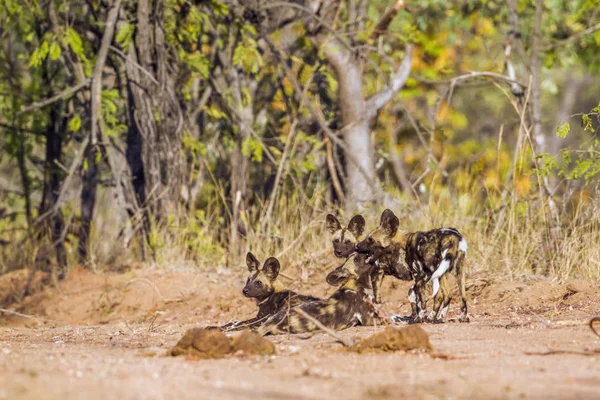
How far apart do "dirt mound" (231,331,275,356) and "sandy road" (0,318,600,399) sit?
0.23ft

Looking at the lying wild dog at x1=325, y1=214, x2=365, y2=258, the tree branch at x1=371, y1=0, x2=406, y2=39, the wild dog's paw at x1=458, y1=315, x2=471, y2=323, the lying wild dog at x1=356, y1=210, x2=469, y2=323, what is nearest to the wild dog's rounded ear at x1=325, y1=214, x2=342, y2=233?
the lying wild dog at x1=325, y1=214, x2=365, y2=258

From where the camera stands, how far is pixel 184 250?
979 cm

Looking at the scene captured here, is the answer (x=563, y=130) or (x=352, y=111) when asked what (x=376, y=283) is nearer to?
(x=563, y=130)

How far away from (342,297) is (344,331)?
30 cm

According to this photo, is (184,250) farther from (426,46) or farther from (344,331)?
(426,46)

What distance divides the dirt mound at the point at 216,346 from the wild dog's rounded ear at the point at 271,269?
2321 millimetres

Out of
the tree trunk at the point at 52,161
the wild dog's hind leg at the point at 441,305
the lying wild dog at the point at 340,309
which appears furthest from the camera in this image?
the tree trunk at the point at 52,161

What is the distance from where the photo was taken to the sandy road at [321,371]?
3809mm

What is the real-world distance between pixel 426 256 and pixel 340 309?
79 centimetres

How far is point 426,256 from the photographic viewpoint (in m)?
6.66

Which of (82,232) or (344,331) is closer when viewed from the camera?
(344,331)

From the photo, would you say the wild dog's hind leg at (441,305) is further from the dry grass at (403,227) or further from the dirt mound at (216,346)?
the dirt mound at (216,346)

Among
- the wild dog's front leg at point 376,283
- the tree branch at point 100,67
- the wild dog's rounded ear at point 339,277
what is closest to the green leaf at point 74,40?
the tree branch at point 100,67

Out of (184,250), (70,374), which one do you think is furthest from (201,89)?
(70,374)
